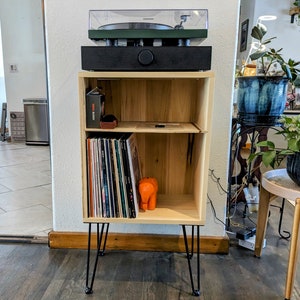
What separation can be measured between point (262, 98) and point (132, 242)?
97 cm

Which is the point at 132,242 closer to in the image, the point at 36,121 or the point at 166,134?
the point at 166,134

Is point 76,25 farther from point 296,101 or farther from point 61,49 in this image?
point 296,101

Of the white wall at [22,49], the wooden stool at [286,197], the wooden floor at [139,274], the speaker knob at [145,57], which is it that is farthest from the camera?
the white wall at [22,49]

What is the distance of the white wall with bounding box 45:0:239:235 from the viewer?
139cm

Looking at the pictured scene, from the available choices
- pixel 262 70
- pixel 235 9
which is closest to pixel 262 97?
pixel 262 70

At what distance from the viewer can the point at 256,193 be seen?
2.17 meters

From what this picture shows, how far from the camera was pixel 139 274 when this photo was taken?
4.73 ft

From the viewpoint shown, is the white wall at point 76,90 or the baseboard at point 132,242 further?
the baseboard at point 132,242

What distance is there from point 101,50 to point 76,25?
415 mm

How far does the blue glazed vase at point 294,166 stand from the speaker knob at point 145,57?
70 cm

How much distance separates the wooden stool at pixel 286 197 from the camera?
121 cm

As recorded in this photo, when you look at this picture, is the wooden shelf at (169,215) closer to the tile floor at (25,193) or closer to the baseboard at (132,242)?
the baseboard at (132,242)

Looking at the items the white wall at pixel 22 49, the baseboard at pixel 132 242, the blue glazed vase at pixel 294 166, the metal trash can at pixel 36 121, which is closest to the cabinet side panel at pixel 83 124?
the baseboard at pixel 132 242

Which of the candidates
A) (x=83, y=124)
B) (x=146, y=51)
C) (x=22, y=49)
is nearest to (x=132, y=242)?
(x=83, y=124)
